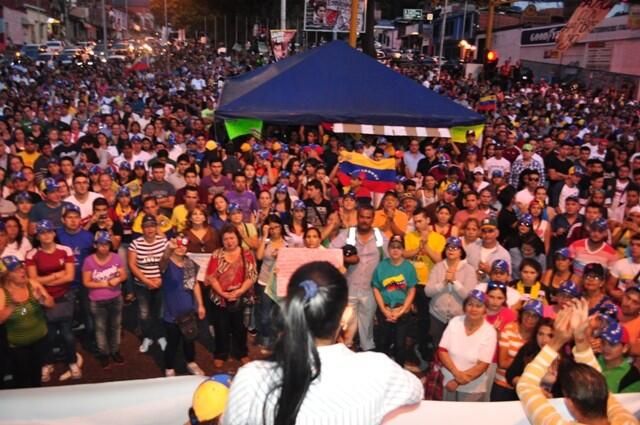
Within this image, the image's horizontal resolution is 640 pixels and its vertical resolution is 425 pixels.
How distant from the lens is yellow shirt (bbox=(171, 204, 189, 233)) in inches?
282

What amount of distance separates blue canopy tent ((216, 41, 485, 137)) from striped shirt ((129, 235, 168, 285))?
269 inches

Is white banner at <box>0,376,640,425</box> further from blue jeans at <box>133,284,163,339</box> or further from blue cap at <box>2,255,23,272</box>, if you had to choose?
blue jeans at <box>133,284,163,339</box>

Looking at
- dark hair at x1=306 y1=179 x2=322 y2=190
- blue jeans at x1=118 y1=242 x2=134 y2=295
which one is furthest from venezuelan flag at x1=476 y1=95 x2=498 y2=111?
blue jeans at x1=118 y1=242 x2=134 y2=295

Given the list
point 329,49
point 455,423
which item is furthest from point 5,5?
point 455,423

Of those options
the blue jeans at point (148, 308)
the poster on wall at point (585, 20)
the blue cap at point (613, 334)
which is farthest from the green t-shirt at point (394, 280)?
the poster on wall at point (585, 20)

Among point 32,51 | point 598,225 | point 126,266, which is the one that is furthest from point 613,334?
point 32,51

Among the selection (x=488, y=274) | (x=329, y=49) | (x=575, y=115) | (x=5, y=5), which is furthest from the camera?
(x=5, y=5)

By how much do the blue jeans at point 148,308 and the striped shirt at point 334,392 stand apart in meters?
4.69

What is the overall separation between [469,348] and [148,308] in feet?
11.7

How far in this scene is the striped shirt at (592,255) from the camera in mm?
6375

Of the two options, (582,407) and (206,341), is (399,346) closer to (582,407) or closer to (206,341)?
(206,341)

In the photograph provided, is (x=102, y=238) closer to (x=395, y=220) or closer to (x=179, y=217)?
(x=179, y=217)

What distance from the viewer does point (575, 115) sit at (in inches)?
764

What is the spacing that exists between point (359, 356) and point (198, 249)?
4455 millimetres
